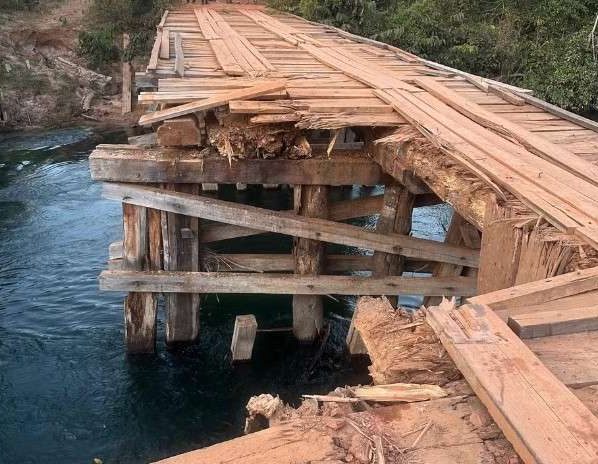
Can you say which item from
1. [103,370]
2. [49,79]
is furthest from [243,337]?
[49,79]

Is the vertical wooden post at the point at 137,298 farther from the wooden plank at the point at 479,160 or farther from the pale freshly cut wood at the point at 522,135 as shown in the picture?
the pale freshly cut wood at the point at 522,135

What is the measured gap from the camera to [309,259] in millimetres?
5867

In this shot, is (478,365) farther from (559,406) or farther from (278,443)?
(278,443)

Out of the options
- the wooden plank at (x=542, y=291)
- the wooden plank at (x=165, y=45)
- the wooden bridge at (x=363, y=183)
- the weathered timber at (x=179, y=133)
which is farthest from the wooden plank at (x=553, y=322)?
the wooden plank at (x=165, y=45)

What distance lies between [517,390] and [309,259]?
14.1ft

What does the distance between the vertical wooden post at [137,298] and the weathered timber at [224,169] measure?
54 centimetres

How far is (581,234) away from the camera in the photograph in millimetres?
2744

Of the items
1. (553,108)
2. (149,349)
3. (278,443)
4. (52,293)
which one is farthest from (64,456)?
(553,108)

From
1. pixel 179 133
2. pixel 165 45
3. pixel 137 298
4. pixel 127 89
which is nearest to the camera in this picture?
pixel 179 133

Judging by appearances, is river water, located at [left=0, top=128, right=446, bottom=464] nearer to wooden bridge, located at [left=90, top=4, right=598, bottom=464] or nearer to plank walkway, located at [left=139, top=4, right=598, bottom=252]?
wooden bridge, located at [left=90, top=4, right=598, bottom=464]

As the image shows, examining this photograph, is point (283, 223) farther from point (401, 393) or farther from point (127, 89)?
point (127, 89)

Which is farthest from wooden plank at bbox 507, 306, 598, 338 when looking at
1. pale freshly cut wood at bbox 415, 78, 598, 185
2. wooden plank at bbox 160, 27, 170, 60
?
wooden plank at bbox 160, 27, 170, 60

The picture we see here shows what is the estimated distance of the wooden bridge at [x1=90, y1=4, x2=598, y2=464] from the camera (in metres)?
2.72

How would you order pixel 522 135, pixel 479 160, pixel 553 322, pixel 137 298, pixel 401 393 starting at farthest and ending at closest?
pixel 137 298 < pixel 522 135 < pixel 479 160 < pixel 553 322 < pixel 401 393
